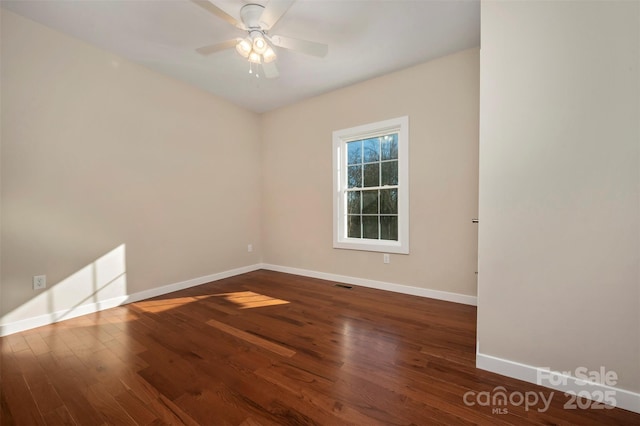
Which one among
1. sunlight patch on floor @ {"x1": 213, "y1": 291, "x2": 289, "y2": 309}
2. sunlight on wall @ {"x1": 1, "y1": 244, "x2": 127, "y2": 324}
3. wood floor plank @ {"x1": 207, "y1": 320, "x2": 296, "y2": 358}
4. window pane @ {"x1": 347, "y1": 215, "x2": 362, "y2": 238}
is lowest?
sunlight patch on floor @ {"x1": 213, "y1": 291, "x2": 289, "y2": 309}

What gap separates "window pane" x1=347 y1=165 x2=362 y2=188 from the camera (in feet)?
12.0

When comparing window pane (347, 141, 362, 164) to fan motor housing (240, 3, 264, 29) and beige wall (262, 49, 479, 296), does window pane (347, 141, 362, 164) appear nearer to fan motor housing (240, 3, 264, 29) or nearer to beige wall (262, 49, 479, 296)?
beige wall (262, 49, 479, 296)

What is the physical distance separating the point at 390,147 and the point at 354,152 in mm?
559

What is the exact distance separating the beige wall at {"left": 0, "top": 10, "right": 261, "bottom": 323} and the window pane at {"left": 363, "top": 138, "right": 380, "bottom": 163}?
2.20 meters

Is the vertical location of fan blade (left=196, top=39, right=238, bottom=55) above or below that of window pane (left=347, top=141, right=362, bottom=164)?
above

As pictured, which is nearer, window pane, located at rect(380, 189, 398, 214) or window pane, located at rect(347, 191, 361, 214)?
window pane, located at rect(380, 189, 398, 214)

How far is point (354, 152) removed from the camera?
3721mm

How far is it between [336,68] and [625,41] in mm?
2413

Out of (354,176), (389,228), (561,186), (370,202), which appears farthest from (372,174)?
(561,186)

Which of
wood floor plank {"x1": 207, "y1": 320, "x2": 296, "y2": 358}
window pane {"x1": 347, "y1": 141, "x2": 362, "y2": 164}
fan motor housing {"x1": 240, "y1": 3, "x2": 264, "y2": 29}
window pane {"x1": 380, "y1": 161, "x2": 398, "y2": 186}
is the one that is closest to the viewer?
wood floor plank {"x1": 207, "y1": 320, "x2": 296, "y2": 358}

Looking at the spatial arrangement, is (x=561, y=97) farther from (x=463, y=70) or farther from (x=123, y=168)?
(x=123, y=168)

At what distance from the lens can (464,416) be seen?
49.3 inches

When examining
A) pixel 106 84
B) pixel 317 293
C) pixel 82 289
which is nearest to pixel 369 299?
pixel 317 293

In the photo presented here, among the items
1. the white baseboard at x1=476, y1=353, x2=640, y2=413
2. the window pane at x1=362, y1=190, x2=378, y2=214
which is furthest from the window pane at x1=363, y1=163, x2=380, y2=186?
the white baseboard at x1=476, y1=353, x2=640, y2=413
